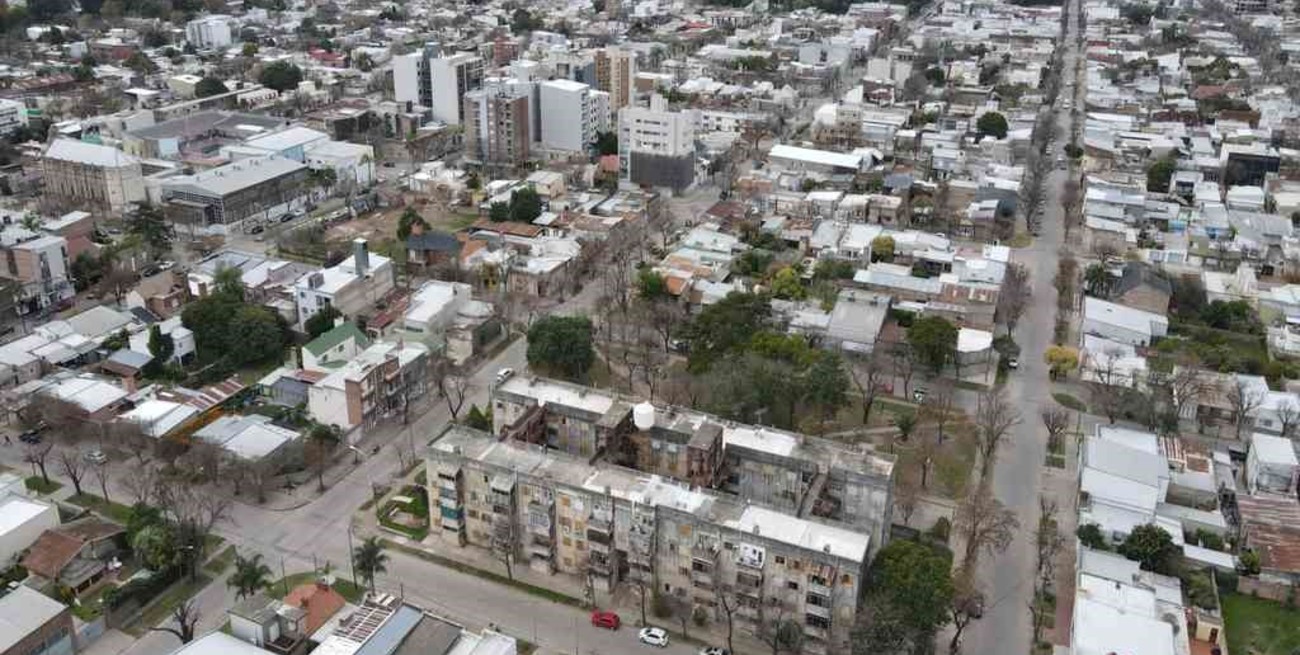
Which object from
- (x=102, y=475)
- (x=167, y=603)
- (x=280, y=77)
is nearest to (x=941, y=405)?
(x=167, y=603)

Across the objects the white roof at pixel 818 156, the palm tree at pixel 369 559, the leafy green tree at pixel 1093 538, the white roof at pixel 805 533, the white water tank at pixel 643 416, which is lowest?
the leafy green tree at pixel 1093 538

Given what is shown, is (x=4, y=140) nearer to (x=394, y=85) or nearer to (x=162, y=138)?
(x=162, y=138)

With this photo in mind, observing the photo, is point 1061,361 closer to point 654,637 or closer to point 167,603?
point 654,637

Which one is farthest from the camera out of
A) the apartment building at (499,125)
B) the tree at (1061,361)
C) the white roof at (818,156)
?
the apartment building at (499,125)

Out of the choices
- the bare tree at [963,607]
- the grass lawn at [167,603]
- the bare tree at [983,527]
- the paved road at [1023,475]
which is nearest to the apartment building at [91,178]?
the grass lawn at [167,603]

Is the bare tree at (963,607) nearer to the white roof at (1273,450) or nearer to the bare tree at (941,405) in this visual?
the bare tree at (941,405)

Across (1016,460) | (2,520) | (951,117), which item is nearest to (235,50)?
(951,117)
